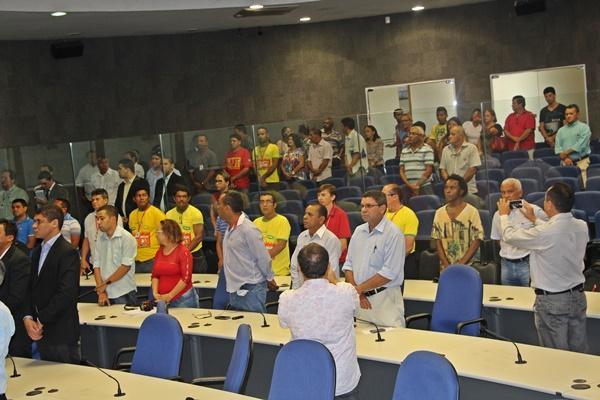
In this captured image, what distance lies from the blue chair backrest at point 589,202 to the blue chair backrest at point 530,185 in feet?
1.48

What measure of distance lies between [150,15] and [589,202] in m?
7.06

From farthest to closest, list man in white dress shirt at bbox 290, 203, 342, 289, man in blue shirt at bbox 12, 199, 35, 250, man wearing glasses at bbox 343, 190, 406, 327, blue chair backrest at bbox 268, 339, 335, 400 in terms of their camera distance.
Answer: man in blue shirt at bbox 12, 199, 35, 250 < man in white dress shirt at bbox 290, 203, 342, 289 < man wearing glasses at bbox 343, 190, 406, 327 < blue chair backrest at bbox 268, 339, 335, 400

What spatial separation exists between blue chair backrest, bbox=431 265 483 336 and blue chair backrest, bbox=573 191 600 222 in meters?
3.60

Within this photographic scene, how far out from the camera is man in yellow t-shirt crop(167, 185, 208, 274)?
11.5m

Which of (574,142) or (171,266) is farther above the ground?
(574,142)

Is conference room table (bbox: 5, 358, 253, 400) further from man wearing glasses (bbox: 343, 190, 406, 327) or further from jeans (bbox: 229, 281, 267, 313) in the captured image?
jeans (bbox: 229, 281, 267, 313)

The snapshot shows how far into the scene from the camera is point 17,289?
7391mm

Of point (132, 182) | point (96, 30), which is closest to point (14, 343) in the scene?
Result: point (132, 182)

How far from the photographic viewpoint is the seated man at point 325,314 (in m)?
5.74

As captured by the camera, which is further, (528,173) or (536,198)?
(528,173)

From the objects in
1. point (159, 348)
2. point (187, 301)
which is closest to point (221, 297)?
point (187, 301)

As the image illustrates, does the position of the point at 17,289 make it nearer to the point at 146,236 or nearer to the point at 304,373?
the point at 304,373

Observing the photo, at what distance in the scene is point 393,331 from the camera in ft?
23.5

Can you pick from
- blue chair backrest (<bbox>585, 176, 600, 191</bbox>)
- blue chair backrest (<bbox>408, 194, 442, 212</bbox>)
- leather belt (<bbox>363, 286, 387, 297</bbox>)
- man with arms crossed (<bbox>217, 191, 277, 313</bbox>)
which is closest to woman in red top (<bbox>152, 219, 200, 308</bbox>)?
man with arms crossed (<bbox>217, 191, 277, 313</bbox>)
